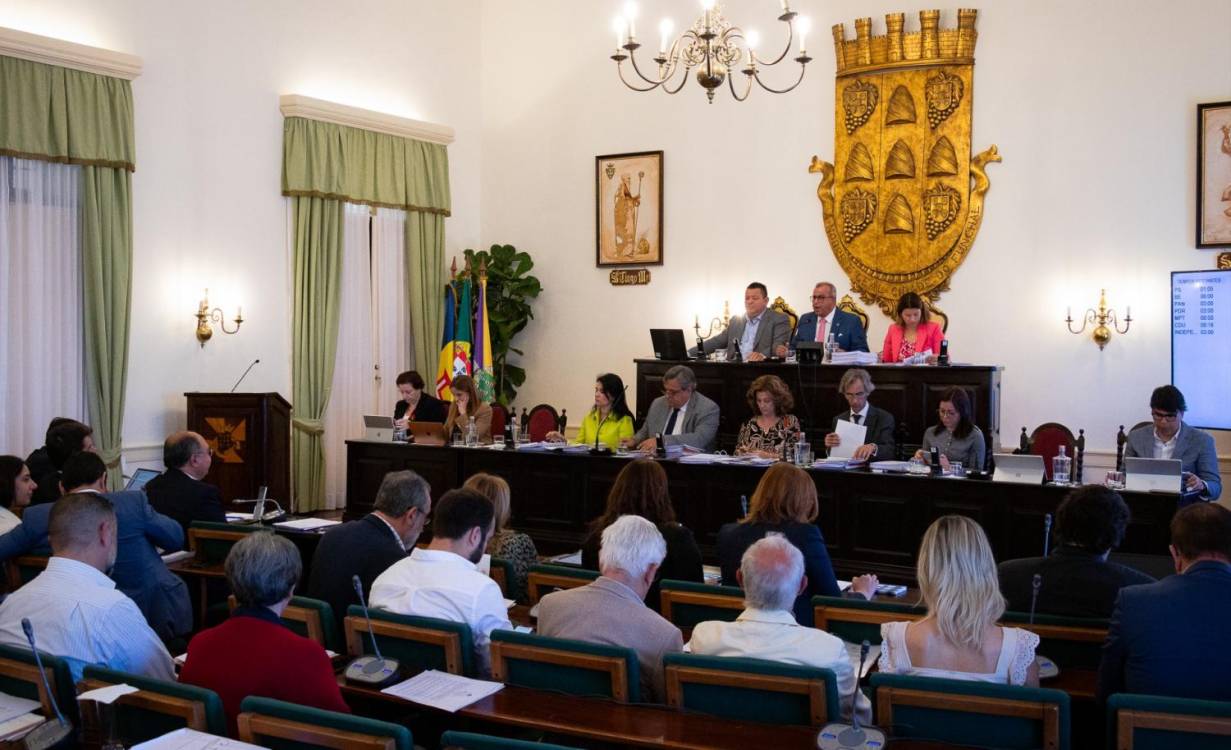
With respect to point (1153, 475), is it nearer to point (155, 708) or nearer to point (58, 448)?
point (155, 708)

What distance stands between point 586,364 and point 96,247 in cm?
499

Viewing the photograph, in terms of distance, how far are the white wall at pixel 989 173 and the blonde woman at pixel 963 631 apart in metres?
6.85

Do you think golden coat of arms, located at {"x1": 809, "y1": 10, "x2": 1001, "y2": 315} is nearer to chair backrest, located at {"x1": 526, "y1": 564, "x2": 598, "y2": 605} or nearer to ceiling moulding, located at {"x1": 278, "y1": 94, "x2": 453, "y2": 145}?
ceiling moulding, located at {"x1": 278, "y1": 94, "x2": 453, "y2": 145}

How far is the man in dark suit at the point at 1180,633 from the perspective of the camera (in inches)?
119

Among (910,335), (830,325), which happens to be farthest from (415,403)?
(910,335)

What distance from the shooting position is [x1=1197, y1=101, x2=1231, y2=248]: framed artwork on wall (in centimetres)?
884

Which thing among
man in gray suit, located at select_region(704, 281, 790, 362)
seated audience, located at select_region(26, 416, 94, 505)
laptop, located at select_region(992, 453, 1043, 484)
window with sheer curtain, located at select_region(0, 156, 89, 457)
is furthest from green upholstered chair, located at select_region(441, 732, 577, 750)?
window with sheer curtain, located at select_region(0, 156, 89, 457)

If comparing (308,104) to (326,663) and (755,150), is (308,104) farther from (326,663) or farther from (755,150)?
(326,663)

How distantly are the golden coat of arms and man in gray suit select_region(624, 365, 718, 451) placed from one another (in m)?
2.96

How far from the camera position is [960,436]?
712cm

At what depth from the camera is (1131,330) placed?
30.4 feet

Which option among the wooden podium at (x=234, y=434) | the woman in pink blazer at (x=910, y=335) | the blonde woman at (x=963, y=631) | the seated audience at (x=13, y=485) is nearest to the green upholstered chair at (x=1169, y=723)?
the blonde woman at (x=963, y=631)

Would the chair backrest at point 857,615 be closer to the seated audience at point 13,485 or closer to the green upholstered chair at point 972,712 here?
the green upholstered chair at point 972,712

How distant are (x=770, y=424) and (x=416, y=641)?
14.8ft
